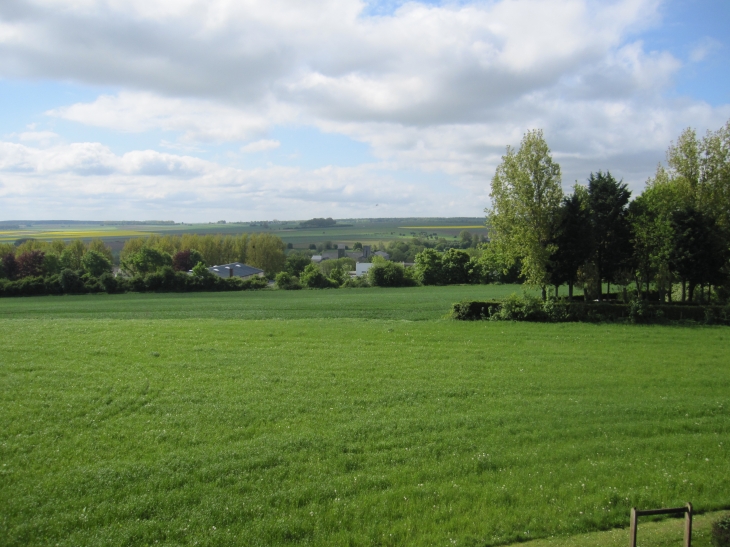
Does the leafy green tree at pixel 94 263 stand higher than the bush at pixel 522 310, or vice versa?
the leafy green tree at pixel 94 263

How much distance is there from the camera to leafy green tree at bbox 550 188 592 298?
34094 millimetres

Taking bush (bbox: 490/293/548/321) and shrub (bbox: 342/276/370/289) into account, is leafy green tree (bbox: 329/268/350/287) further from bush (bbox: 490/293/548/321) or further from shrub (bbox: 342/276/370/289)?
bush (bbox: 490/293/548/321)

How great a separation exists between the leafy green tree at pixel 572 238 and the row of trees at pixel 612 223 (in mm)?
69

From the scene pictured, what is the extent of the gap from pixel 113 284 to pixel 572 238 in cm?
5202

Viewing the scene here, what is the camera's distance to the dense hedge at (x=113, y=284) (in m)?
57.9

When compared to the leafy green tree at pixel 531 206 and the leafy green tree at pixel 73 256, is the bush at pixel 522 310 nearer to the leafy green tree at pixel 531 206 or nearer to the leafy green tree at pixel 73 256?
the leafy green tree at pixel 531 206

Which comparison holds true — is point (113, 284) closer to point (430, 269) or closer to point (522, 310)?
point (430, 269)

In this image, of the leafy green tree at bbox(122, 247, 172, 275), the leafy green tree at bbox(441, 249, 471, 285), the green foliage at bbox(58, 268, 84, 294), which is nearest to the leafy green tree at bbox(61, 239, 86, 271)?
the leafy green tree at bbox(122, 247, 172, 275)

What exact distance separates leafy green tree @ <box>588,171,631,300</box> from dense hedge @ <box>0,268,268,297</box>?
144 ft

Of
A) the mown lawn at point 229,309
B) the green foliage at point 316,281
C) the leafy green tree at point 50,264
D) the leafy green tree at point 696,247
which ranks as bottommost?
the mown lawn at point 229,309

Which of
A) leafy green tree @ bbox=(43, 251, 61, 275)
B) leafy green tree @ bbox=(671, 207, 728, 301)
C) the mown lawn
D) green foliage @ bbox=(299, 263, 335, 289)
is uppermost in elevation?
leafy green tree @ bbox=(671, 207, 728, 301)

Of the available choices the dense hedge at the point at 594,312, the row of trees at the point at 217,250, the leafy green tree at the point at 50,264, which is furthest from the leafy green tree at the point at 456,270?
the leafy green tree at the point at 50,264

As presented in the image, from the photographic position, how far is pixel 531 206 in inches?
1350

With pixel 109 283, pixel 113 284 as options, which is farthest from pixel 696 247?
pixel 109 283
